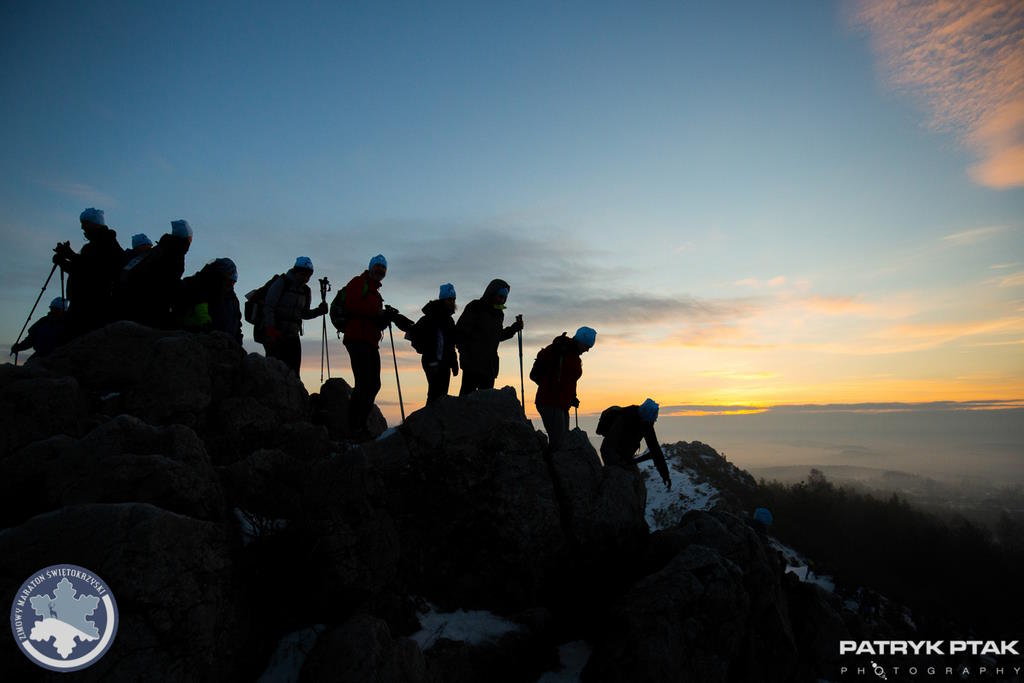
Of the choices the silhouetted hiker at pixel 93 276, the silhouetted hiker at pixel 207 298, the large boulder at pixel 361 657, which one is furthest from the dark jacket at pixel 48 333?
the large boulder at pixel 361 657

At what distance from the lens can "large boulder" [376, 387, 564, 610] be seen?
10.5m

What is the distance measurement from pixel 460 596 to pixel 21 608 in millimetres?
6620

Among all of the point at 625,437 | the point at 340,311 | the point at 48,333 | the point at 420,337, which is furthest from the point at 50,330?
the point at 625,437

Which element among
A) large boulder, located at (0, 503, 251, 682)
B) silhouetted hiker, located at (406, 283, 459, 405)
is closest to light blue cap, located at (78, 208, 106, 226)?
silhouetted hiker, located at (406, 283, 459, 405)

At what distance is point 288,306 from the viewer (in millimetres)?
15234

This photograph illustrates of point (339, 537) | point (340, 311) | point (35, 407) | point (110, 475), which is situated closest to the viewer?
point (110, 475)

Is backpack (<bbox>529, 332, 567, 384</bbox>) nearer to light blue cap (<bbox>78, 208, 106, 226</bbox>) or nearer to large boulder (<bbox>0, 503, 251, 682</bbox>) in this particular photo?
large boulder (<bbox>0, 503, 251, 682</bbox>)

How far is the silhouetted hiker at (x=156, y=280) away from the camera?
44.3 feet

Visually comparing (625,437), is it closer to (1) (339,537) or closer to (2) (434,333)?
(2) (434,333)

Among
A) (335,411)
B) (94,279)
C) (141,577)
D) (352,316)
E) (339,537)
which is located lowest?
(339,537)

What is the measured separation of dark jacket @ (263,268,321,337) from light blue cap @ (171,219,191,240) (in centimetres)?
240

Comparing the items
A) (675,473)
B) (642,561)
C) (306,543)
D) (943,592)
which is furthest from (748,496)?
(306,543)

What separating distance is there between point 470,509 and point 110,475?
6.11m

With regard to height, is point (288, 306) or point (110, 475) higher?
point (288, 306)
